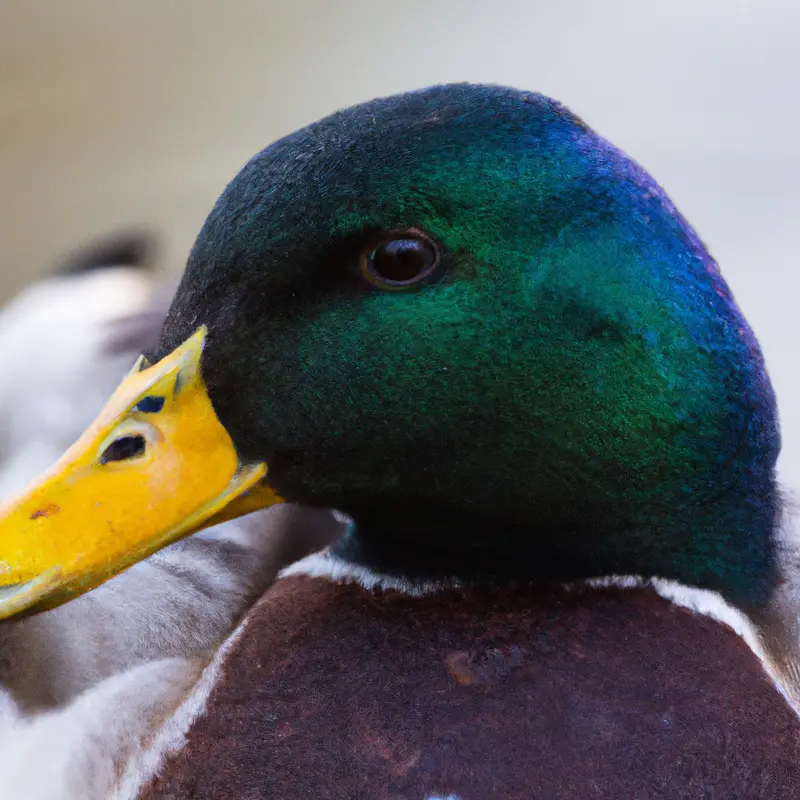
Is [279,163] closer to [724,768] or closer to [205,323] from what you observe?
[205,323]

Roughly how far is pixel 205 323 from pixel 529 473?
1.02ft

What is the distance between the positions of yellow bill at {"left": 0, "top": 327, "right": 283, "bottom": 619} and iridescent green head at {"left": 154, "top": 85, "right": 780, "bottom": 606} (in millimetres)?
30

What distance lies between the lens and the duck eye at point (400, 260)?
3.01ft

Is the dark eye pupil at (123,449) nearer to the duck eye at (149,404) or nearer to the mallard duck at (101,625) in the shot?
the duck eye at (149,404)

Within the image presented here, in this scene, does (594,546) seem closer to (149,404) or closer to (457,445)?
(457,445)

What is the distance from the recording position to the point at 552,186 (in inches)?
36.7

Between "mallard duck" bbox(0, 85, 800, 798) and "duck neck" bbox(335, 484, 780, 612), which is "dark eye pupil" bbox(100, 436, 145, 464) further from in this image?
"duck neck" bbox(335, 484, 780, 612)

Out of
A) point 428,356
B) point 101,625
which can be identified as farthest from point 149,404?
point 101,625

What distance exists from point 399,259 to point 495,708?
0.39m

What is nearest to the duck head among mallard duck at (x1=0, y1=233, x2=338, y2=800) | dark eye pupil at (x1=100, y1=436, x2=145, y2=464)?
dark eye pupil at (x1=100, y1=436, x2=145, y2=464)

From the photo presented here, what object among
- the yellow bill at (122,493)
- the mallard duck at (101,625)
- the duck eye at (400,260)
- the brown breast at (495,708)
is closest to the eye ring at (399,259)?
the duck eye at (400,260)

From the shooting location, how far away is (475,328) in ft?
3.07

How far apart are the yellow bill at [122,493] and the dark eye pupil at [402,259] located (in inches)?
6.5

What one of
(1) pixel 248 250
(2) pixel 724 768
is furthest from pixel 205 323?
(2) pixel 724 768
